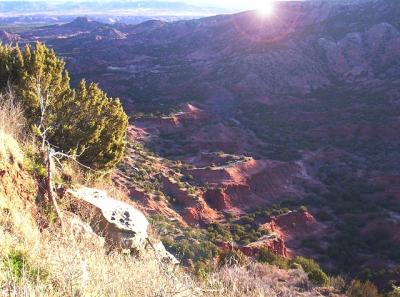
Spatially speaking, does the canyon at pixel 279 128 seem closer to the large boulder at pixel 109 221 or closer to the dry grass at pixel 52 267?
the large boulder at pixel 109 221

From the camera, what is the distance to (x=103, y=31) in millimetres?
148625

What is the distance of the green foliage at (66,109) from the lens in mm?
13508

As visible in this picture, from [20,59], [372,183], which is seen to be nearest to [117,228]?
[20,59]

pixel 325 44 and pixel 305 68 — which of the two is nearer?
pixel 305 68

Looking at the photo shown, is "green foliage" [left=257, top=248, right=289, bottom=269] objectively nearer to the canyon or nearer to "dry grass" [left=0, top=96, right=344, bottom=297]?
the canyon

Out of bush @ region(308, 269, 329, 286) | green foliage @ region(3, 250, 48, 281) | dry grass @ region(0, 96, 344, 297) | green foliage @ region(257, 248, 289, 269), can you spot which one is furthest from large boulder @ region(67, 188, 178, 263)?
green foliage @ region(257, 248, 289, 269)

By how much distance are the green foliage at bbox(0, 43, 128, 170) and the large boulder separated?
4.76 metres

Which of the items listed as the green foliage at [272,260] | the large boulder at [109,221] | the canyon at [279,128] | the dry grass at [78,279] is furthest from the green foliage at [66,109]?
the canyon at [279,128]

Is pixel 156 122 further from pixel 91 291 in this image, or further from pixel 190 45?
pixel 190 45

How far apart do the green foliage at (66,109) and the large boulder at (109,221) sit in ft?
15.6

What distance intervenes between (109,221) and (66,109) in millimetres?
7190

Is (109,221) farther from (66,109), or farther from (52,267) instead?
(66,109)

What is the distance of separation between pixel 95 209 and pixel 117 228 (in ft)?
1.77

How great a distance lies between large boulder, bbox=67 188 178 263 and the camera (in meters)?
8.12
